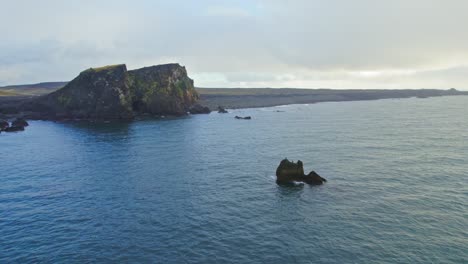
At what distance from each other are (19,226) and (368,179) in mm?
53639

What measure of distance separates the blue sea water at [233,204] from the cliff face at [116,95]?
6727 centimetres

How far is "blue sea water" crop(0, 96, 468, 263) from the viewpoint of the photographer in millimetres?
37000

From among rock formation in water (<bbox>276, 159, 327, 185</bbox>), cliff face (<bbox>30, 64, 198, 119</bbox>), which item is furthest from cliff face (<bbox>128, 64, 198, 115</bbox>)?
rock formation in water (<bbox>276, 159, 327, 185</bbox>)

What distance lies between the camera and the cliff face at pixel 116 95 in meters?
164

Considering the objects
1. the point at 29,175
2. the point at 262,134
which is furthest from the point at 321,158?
the point at 29,175

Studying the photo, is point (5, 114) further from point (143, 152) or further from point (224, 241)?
point (224, 241)

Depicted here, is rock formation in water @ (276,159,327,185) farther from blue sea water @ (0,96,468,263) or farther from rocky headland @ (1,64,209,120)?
rocky headland @ (1,64,209,120)

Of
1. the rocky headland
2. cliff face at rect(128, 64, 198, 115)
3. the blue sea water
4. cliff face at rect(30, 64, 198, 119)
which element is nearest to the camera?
the blue sea water

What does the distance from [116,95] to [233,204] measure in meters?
129

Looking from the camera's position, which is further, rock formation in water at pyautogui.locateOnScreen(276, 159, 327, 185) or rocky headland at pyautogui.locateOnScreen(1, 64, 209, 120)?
rocky headland at pyautogui.locateOnScreen(1, 64, 209, 120)

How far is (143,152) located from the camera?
8969 centimetres

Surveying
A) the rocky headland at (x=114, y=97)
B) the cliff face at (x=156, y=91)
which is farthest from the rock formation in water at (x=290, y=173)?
the cliff face at (x=156, y=91)

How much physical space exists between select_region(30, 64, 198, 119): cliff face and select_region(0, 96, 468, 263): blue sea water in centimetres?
6727

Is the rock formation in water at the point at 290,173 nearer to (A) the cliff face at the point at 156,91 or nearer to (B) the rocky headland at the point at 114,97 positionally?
(B) the rocky headland at the point at 114,97
